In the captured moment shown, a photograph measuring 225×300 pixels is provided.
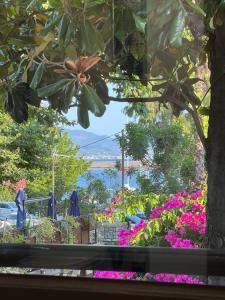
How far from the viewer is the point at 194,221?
1.01 m

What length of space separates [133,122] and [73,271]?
0.38 m

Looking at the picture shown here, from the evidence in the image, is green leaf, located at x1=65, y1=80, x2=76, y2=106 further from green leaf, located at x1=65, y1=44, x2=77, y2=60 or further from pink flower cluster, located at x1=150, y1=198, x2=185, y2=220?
pink flower cluster, located at x1=150, y1=198, x2=185, y2=220

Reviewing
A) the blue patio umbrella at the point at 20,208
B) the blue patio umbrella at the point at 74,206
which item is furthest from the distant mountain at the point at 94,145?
the blue patio umbrella at the point at 20,208

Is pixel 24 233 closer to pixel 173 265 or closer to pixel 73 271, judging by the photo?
pixel 73 271

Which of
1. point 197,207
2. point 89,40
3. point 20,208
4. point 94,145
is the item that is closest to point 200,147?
point 197,207

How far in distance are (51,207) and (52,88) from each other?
1.04 feet

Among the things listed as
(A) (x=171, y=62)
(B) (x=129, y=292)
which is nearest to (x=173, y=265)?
(B) (x=129, y=292)

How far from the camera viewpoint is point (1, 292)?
85 cm

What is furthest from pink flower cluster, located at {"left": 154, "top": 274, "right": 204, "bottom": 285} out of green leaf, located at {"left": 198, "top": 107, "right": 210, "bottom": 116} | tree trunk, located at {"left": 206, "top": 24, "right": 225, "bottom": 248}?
green leaf, located at {"left": 198, "top": 107, "right": 210, "bottom": 116}

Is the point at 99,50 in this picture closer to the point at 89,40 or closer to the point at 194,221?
the point at 89,40

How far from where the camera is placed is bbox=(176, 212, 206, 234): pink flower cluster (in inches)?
39.4

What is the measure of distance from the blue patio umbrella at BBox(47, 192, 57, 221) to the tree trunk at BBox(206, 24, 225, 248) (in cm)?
40

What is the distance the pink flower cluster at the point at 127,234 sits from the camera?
946 millimetres

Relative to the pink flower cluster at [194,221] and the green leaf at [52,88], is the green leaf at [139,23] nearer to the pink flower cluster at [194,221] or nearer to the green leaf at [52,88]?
the green leaf at [52,88]
